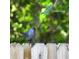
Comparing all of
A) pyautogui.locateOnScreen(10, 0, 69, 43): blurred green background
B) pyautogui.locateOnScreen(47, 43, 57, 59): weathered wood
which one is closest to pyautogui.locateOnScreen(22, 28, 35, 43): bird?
pyautogui.locateOnScreen(10, 0, 69, 43): blurred green background

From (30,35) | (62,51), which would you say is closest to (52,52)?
(62,51)

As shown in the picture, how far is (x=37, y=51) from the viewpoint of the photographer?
163 cm

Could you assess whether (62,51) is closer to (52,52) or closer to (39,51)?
(52,52)

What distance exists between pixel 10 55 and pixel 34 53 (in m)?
0.23

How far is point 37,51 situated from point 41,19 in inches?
12.3

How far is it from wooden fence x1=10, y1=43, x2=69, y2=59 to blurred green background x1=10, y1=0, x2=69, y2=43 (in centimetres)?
5

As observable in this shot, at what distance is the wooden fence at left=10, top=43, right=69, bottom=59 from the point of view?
1.62 m

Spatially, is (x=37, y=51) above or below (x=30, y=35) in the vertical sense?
below

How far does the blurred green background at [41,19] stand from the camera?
163 cm

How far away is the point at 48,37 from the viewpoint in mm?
1628

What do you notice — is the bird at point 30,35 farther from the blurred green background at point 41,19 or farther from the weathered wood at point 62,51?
the weathered wood at point 62,51
